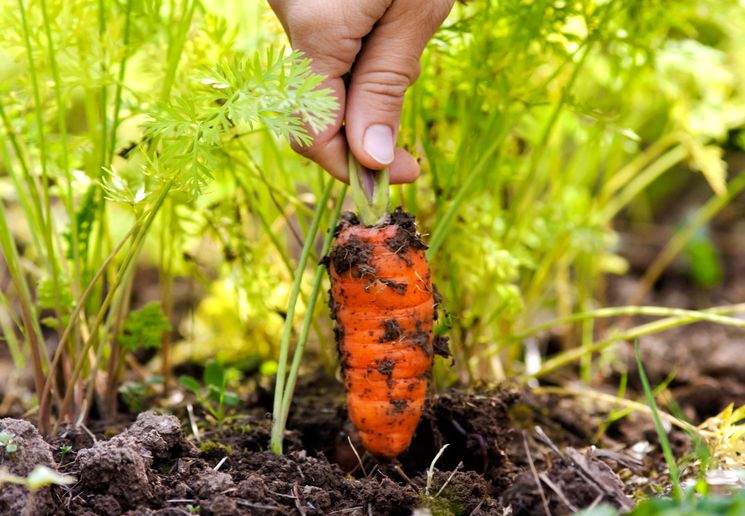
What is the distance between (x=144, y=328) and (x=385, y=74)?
2.59 ft

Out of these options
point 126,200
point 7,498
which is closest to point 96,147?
Answer: point 126,200

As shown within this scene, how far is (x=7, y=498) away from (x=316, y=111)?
0.70m

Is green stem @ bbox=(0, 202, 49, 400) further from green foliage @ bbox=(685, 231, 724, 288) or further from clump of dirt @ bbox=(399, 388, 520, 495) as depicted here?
green foliage @ bbox=(685, 231, 724, 288)

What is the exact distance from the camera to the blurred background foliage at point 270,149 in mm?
1351

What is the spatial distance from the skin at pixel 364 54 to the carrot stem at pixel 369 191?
0.11 ft

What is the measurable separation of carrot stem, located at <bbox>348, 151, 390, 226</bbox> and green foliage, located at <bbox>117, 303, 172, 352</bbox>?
57 centimetres

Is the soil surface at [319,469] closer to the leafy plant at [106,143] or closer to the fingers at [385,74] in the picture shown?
the leafy plant at [106,143]

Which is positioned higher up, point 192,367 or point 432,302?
point 432,302

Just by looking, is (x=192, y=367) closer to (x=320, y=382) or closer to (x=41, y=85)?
(x=320, y=382)

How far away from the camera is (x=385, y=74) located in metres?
1.25

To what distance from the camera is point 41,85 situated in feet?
5.02

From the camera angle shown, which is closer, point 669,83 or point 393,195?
point 393,195

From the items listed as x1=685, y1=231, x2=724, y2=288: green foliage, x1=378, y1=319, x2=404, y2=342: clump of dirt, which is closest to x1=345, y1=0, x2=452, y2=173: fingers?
x1=378, y1=319, x2=404, y2=342: clump of dirt

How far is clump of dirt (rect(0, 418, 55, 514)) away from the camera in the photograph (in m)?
1.09
